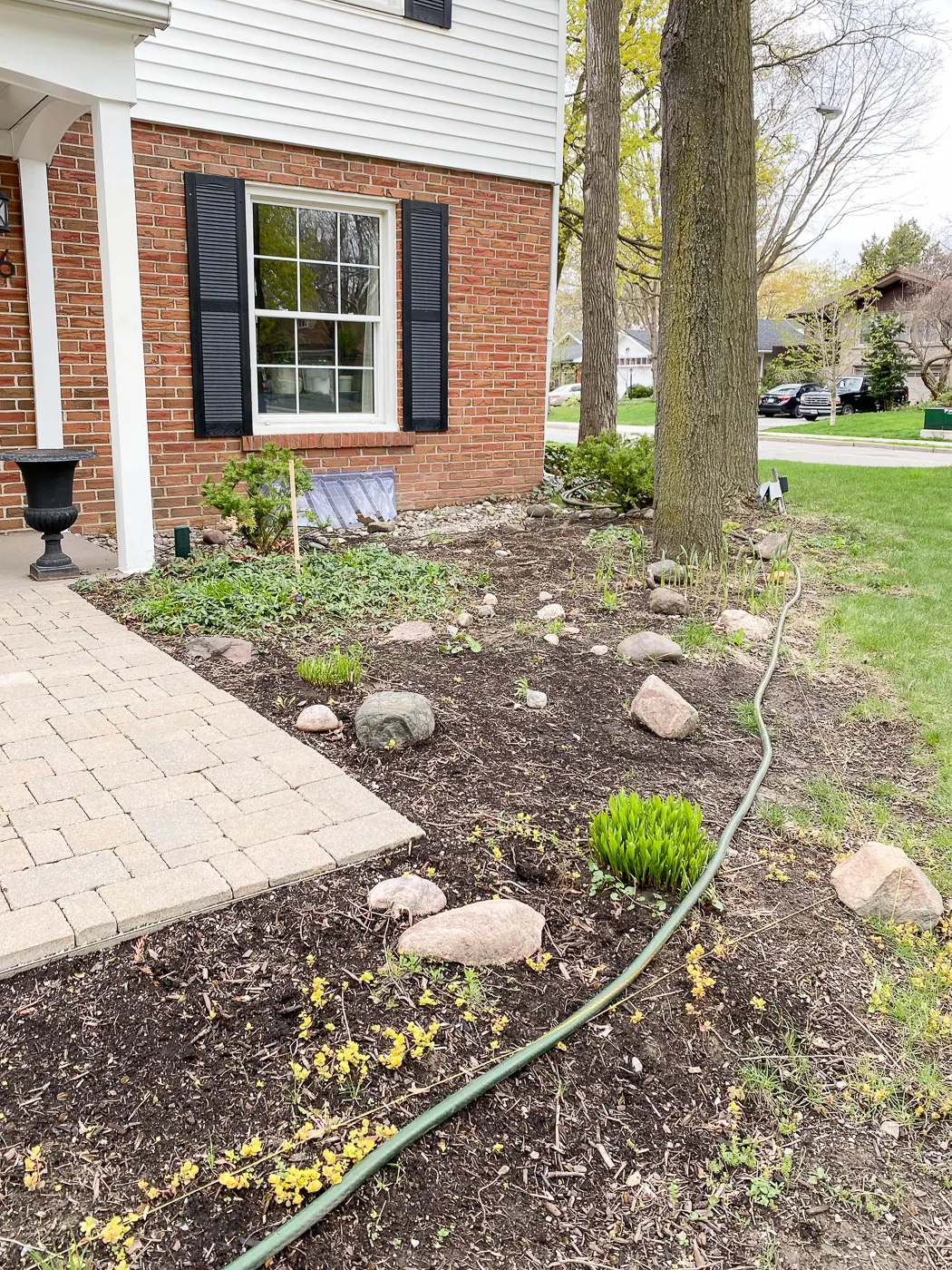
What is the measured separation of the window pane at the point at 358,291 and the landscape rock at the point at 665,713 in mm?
5039

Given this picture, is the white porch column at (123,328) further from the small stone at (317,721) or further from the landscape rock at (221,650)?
the small stone at (317,721)

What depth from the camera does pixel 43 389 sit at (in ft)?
20.5

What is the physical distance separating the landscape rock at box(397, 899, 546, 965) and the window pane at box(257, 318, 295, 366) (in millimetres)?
5699

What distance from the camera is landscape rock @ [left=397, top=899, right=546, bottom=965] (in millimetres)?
2205

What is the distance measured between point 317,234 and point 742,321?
10.6ft

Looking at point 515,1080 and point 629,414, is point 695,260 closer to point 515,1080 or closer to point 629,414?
point 515,1080

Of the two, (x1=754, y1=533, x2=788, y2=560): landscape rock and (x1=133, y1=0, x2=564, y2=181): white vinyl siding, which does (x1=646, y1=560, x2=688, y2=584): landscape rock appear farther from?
(x1=133, y1=0, x2=564, y2=181): white vinyl siding

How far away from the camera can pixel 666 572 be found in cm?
536

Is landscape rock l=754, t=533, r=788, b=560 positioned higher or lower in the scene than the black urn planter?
lower

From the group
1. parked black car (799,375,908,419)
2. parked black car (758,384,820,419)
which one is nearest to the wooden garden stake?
parked black car (758,384,820,419)

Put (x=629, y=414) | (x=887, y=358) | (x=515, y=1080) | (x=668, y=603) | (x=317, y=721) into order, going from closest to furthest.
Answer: (x=515, y=1080) → (x=317, y=721) → (x=668, y=603) → (x=629, y=414) → (x=887, y=358)

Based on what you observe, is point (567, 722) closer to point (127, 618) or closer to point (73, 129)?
point (127, 618)

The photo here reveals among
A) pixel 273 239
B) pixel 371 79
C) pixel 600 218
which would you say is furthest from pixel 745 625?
pixel 600 218

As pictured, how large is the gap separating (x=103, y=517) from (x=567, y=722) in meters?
4.46
